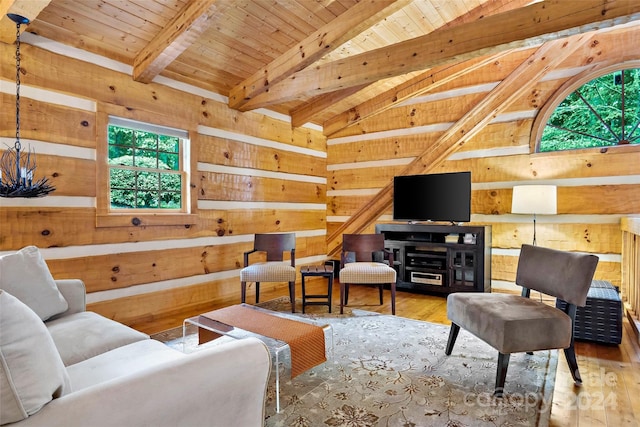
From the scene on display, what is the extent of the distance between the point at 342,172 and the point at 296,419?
4.33 metres

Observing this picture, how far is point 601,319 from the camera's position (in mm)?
2789

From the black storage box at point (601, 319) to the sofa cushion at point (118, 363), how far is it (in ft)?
9.90

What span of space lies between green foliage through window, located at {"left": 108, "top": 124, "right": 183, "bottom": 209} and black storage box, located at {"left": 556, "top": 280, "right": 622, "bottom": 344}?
12.9ft

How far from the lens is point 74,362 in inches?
62.4

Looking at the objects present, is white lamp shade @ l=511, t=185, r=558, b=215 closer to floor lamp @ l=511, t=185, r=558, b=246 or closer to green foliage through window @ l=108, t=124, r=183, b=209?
floor lamp @ l=511, t=185, r=558, b=246

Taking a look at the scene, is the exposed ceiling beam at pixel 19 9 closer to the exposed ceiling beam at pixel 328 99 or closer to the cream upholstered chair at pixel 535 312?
the exposed ceiling beam at pixel 328 99

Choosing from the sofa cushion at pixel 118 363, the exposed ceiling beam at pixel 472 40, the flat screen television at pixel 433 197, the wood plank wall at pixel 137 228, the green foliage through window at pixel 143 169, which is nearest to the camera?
the sofa cushion at pixel 118 363

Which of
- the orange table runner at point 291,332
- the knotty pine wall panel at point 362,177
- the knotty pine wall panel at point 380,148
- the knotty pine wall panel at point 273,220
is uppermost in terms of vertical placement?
the knotty pine wall panel at point 380,148

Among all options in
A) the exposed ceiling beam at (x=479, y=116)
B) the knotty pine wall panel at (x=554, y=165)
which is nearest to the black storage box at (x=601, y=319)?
the knotty pine wall panel at (x=554, y=165)

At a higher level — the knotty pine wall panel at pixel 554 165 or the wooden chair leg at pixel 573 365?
the knotty pine wall panel at pixel 554 165

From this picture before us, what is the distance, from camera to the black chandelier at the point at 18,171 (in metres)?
2.43

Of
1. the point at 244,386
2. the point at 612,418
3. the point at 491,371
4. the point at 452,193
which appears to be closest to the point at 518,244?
the point at 452,193

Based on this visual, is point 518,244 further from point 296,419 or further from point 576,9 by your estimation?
point 296,419

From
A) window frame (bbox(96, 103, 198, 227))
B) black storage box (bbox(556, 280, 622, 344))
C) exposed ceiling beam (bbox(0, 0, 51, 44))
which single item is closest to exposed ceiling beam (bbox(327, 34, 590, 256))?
black storage box (bbox(556, 280, 622, 344))
